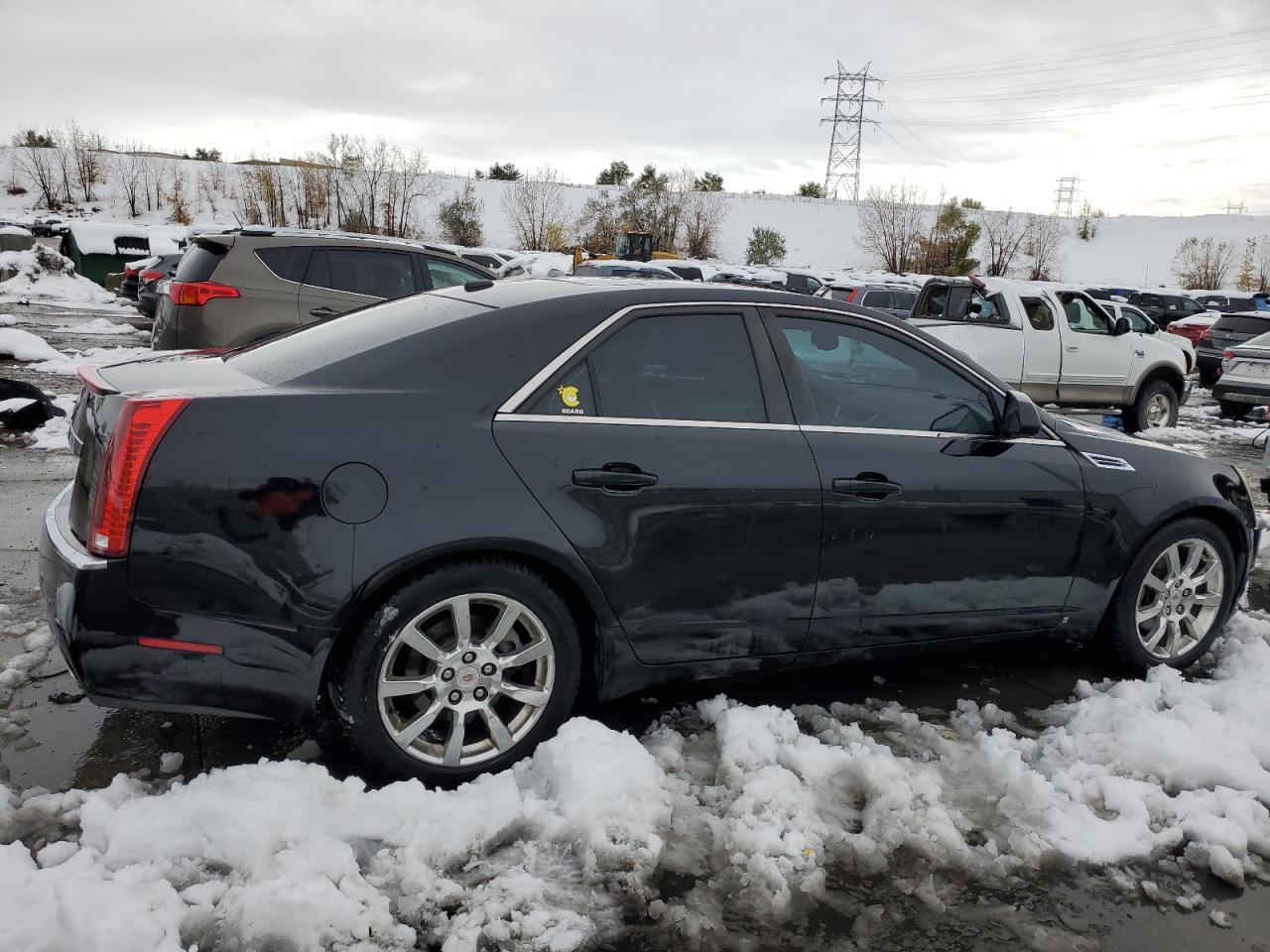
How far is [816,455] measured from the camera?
11.6ft

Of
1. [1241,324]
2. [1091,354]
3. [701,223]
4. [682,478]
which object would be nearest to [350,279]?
[682,478]

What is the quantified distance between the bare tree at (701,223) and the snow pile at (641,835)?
54.7m

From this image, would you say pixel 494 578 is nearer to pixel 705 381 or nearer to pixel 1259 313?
pixel 705 381

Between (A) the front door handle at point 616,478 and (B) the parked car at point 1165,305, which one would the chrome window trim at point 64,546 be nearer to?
(A) the front door handle at point 616,478

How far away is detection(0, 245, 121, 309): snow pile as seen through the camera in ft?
80.5

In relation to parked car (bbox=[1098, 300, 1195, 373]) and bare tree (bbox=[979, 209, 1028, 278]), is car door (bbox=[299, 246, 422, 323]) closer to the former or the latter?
parked car (bbox=[1098, 300, 1195, 373])

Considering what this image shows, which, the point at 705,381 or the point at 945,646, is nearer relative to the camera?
the point at 705,381

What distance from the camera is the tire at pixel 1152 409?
12836 mm

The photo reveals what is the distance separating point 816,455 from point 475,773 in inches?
61.0

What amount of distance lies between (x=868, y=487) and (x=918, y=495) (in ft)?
0.71

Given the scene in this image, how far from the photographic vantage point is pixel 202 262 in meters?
8.80

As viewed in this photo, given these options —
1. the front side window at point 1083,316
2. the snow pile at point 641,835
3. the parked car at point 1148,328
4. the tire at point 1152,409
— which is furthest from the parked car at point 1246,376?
the snow pile at point 641,835

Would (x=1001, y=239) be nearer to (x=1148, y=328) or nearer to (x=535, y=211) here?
(x=535, y=211)

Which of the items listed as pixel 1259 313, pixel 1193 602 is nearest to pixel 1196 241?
pixel 1259 313
